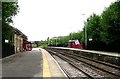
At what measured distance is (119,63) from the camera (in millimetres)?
29578

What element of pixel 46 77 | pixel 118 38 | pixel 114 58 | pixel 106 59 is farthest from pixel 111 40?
pixel 46 77

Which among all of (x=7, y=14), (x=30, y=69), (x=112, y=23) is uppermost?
(x=7, y=14)

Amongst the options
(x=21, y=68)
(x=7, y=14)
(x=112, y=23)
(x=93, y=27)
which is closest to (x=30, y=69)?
(x=21, y=68)

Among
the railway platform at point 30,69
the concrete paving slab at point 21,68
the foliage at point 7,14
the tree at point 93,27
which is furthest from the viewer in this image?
the tree at point 93,27

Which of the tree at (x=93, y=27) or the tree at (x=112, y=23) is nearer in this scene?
the tree at (x=112, y=23)

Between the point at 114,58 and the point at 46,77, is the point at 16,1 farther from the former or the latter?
the point at 46,77

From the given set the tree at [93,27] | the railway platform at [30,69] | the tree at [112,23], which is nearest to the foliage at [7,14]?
the railway platform at [30,69]

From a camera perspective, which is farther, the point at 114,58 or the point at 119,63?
the point at 114,58

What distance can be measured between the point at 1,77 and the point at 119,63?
15421 millimetres

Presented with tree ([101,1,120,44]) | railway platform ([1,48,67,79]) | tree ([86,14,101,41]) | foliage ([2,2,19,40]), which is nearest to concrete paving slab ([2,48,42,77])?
railway platform ([1,48,67,79])

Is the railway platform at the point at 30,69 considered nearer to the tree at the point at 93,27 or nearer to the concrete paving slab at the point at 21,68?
the concrete paving slab at the point at 21,68

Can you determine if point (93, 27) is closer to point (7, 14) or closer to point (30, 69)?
point (7, 14)

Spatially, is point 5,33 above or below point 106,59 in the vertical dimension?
above

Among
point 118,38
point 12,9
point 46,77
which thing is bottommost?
point 46,77
